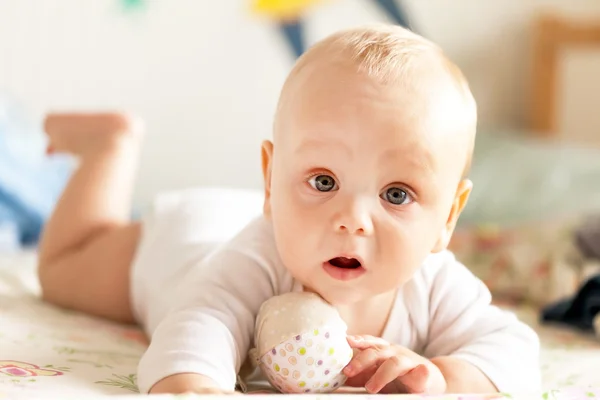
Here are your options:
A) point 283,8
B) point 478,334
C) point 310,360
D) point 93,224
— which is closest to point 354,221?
point 310,360

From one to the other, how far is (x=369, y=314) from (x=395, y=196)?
0.18 metres

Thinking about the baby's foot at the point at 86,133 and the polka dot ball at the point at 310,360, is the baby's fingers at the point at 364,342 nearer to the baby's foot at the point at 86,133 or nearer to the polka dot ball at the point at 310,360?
the polka dot ball at the point at 310,360

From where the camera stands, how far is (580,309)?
1377mm

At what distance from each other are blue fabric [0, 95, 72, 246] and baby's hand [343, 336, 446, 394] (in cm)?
121

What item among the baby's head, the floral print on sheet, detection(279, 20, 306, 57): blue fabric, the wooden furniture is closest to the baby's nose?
the baby's head

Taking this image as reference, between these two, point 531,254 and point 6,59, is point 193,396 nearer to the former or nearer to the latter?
point 531,254

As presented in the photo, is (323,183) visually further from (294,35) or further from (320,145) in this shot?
(294,35)

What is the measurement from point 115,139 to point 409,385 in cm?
77

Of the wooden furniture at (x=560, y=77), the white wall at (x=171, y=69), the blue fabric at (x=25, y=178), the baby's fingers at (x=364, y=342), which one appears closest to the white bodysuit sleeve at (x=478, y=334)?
the baby's fingers at (x=364, y=342)

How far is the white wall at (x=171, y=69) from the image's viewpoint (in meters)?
2.24

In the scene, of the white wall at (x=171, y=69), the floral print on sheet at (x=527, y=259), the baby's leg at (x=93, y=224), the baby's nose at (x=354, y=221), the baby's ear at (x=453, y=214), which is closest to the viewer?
the baby's nose at (x=354, y=221)

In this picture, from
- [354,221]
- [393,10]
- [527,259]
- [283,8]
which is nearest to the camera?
[354,221]

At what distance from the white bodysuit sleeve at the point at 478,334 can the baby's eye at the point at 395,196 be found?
0.19 m

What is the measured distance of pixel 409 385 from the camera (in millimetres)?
823
